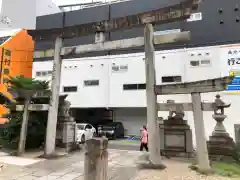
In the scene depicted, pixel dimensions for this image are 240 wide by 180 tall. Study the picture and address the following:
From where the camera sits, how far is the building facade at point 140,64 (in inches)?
727

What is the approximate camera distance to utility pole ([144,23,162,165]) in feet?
24.6

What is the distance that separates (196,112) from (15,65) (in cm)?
2163

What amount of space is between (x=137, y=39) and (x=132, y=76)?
12921 mm

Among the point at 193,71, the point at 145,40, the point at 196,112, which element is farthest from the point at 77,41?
the point at 196,112

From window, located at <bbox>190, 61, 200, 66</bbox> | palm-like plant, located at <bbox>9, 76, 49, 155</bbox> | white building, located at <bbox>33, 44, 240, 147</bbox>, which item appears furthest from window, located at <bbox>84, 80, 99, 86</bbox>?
palm-like plant, located at <bbox>9, 76, 49, 155</bbox>

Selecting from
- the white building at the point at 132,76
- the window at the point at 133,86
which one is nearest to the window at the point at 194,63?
the white building at the point at 132,76

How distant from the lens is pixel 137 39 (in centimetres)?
862

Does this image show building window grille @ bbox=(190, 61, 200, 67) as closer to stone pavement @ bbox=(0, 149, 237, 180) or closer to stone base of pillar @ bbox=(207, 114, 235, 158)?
stone base of pillar @ bbox=(207, 114, 235, 158)

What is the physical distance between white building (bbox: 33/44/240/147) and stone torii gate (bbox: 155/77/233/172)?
435 inches

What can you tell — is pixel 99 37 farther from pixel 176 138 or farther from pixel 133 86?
pixel 133 86

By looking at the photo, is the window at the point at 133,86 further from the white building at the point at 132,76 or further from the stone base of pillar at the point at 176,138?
the stone base of pillar at the point at 176,138

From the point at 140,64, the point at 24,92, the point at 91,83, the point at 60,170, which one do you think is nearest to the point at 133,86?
the point at 140,64

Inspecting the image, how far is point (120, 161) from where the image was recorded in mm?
8844

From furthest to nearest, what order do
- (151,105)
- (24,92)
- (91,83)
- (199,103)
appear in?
1. (91,83)
2. (24,92)
3. (151,105)
4. (199,103)
